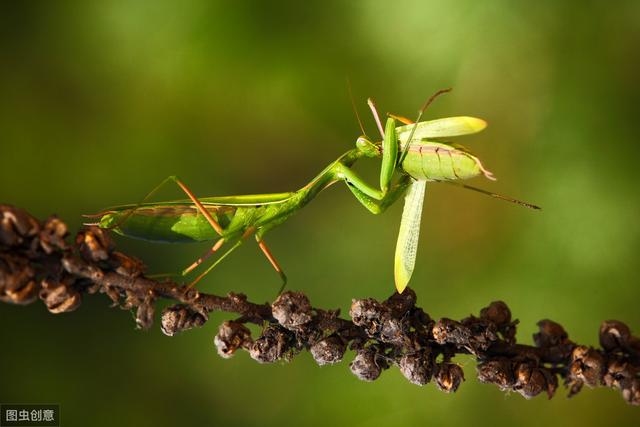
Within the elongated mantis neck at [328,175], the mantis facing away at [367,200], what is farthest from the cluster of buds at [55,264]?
the elongated mantis neck at [328,175]

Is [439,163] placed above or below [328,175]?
below

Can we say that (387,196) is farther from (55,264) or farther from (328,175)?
(55,264)

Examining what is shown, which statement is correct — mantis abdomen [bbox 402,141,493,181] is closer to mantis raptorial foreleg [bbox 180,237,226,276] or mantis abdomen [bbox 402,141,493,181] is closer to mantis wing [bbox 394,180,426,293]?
mantis wing [bbox 394,180,426,293]

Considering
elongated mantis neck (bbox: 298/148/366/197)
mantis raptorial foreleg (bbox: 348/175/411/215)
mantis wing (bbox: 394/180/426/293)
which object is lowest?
mantis wing (bbox: 394/180/426/293)

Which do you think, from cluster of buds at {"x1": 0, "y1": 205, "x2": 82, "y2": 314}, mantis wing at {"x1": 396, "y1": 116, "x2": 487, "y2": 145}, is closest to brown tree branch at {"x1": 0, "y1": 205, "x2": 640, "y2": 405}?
cluster of buds at {"x1": 0, "y1": 205, "x2": 82, "y2": 314}

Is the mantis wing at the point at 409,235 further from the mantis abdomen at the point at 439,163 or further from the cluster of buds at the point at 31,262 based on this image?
the cluster of buds at the point at 31,262

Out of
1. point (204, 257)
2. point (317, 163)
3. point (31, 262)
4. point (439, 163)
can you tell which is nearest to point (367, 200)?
point (439, 163)

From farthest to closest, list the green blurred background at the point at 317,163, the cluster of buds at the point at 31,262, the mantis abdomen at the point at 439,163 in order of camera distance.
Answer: the green blurred background at the point at 317,163, the mantis abdomen at the point at 439,163, the cluster of buds at the point at 31,262
